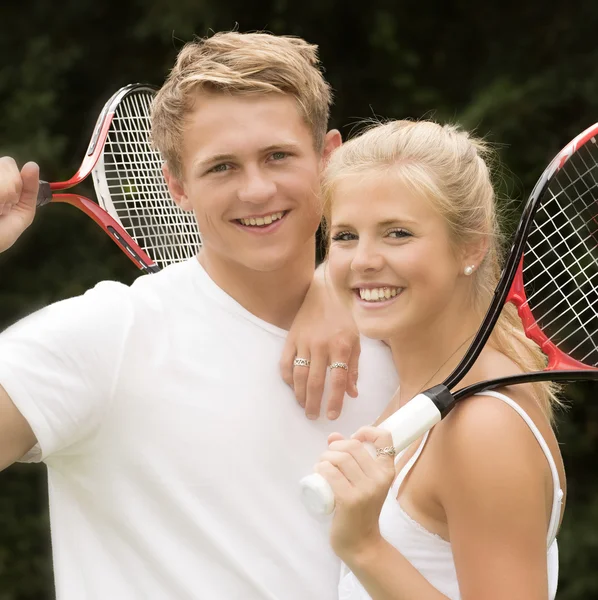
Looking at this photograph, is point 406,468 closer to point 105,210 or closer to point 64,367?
point 64,367

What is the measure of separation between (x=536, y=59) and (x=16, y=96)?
227cm

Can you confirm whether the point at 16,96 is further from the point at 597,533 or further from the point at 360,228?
the point at 360,228

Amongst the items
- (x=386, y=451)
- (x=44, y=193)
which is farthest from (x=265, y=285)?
(x=386, y=451)

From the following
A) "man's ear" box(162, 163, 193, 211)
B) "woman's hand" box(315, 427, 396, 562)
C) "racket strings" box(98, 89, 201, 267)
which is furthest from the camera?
"racket strings" box(98, 89, 201, 267)

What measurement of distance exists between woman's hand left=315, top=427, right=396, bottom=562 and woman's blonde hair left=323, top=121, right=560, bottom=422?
428 millimetres

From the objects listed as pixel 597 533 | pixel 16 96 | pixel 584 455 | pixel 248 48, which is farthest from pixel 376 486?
pixel 16 96

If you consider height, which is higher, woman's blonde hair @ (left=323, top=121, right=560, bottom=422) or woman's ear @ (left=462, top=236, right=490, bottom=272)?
woman's blonde hair @ (left=323, top=121, right=560, bottom=422)

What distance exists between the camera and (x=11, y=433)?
2.13 metres

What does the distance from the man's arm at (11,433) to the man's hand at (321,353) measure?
53 centimetres

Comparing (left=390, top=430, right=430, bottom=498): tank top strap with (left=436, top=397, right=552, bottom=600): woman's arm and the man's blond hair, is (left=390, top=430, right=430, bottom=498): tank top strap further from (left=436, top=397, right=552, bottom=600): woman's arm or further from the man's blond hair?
the man's blond hair

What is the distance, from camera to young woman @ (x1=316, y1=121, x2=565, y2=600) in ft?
6.48

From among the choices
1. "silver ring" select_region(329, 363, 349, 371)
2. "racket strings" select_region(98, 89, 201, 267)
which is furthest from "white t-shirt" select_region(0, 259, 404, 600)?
"racket strings" select_region(98, 89, 201, 267)

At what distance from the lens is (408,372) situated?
2328 millimetres

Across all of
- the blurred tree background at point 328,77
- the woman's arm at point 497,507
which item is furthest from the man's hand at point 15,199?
the blurred tree background at point 328,77
